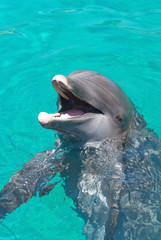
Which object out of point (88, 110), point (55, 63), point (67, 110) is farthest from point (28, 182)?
point (55, 63)

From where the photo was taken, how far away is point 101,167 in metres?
5.21

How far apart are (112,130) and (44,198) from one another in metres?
1.92

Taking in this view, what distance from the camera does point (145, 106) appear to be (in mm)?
8016

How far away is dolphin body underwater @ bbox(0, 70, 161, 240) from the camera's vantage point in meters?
4.69

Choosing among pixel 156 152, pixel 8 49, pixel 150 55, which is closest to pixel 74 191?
pixel 156 152

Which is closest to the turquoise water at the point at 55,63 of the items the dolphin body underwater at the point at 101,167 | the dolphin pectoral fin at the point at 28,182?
the dolphin pectoral fin at the point at 28,182

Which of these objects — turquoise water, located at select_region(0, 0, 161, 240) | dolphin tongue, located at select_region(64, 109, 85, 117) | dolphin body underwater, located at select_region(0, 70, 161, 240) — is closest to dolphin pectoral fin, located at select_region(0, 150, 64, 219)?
dolphin body underwater, located at select_region(0, 70, 161, 240)

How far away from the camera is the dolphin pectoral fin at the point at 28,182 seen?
5.39 metres

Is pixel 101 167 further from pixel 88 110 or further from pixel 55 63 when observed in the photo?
pixel 55 63

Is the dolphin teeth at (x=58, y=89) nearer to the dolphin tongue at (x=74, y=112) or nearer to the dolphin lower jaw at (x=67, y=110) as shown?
the dolphin lower jaw at (x=67, y=110)

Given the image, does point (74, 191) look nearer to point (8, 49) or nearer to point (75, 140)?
point (75, 140)

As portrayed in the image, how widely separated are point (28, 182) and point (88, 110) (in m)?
1.79

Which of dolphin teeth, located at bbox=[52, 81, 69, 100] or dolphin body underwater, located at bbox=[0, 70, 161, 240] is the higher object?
dolphin teeth, located at bbox=[52, 81, 69, 100]

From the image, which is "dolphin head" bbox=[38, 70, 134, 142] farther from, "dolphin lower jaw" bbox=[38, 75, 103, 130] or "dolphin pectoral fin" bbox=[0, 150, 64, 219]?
"dolphin pectoral fin" bbox=[0, 150, 64, 219]
